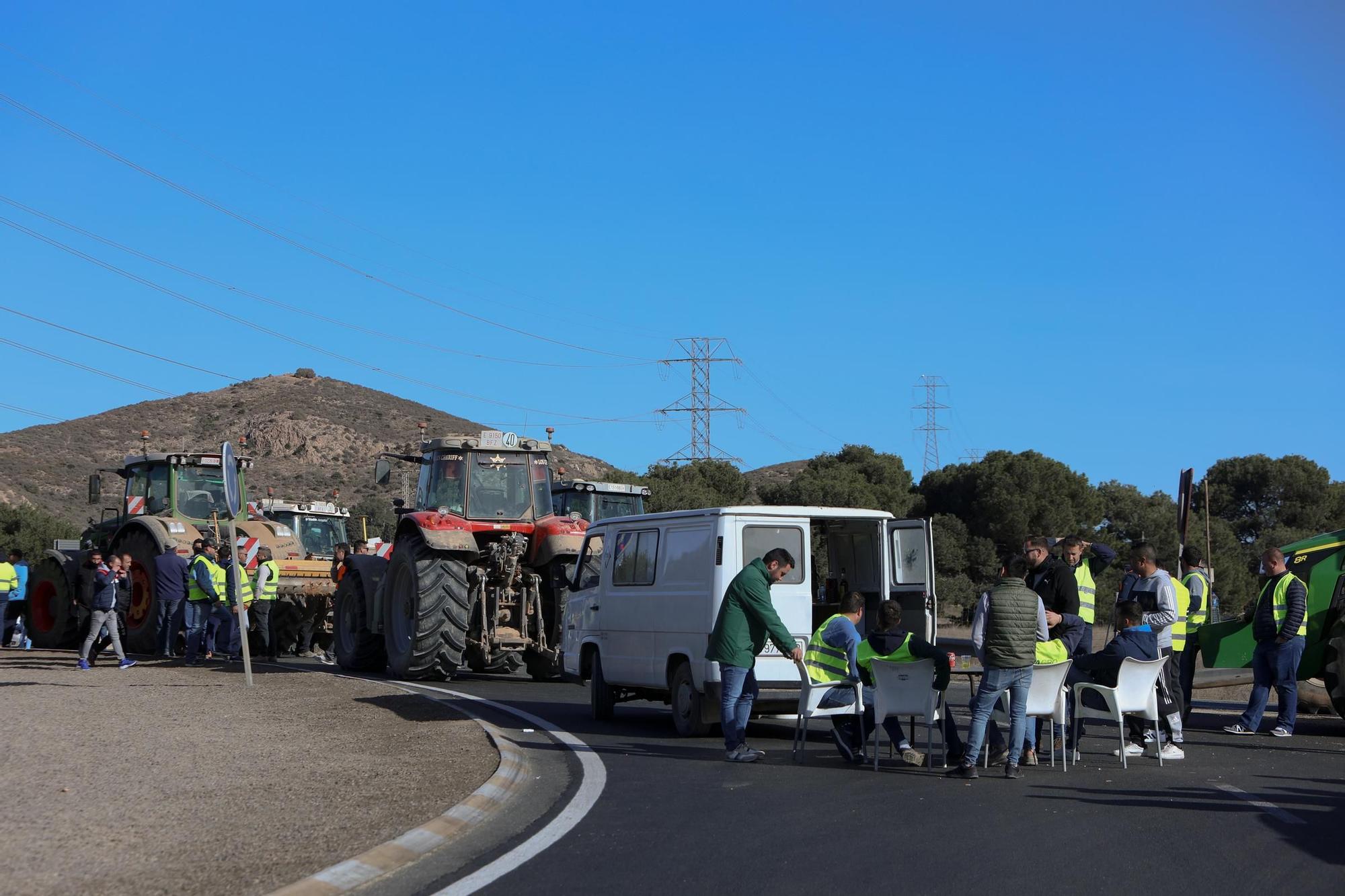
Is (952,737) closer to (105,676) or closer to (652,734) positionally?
(652,734)

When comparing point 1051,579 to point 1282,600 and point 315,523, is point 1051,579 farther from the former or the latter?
point 315,523

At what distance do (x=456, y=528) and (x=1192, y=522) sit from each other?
128 ft

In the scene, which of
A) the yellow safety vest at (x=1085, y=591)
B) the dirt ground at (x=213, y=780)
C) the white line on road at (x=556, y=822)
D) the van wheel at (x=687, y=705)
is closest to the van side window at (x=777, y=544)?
the van wheel at (x=687, y=705)

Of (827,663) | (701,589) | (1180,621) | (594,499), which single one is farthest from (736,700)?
Result: (594,499)

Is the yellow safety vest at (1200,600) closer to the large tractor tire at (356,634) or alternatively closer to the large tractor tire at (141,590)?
the large tractor tire at (356,634)

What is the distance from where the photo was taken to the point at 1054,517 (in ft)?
168

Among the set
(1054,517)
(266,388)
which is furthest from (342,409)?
(1054,517)

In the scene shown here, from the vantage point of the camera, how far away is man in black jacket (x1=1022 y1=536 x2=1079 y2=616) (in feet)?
37.8

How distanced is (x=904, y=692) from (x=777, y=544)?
92.3 inches

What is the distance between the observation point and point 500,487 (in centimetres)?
2050

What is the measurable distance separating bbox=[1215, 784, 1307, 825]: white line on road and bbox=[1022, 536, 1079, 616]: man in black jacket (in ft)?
6.88

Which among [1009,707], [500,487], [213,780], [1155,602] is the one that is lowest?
[213,780]

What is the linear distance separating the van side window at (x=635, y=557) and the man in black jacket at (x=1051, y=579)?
370 cm

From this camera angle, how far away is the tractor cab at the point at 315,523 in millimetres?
28750
